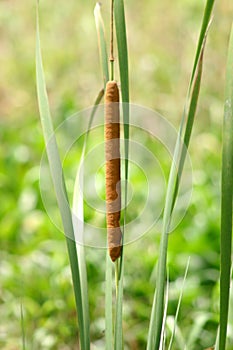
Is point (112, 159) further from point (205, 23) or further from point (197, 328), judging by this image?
point (197, 328)

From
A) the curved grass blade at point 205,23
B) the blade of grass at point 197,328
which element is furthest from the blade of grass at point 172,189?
the blade of grass at point 197,328

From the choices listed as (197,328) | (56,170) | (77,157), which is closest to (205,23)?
(56,170)

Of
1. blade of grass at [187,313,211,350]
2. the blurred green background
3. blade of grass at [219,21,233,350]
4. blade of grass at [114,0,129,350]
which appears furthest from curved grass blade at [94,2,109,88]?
blade of grass at [187,313,211,350]

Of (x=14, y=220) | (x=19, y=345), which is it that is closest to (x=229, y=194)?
(x=19, y=345)

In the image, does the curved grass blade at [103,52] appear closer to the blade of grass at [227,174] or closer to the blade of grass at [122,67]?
the blade of grass at [122,67]

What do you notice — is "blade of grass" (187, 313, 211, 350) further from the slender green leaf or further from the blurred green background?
the slender green leaf
